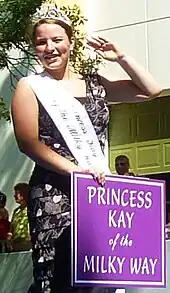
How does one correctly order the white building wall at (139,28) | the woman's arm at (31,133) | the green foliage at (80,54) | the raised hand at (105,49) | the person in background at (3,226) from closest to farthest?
the woman's arm at (31,133) < the raised hand at (105,49) < the green foliage at (80,54) < the person in background at (3,226) < the white building wall at (139,28)

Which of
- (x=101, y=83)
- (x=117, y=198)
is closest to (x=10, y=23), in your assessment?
(x=101, y=83)

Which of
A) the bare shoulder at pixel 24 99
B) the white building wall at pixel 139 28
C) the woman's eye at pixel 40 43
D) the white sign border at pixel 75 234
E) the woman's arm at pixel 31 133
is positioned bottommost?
the white sign border at pixel 75 234

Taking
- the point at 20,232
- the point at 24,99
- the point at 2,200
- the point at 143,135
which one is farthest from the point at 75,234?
the point at 143,135

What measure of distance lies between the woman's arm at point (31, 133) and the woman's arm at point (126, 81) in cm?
45

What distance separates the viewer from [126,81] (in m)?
4.25

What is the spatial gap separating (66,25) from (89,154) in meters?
0.63

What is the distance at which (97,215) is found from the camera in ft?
12.2

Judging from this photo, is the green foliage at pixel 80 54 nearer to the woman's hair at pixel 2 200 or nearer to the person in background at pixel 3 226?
the person in background at pixel 3 226

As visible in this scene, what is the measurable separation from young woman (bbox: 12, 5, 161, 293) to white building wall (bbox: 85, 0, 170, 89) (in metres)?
4.95

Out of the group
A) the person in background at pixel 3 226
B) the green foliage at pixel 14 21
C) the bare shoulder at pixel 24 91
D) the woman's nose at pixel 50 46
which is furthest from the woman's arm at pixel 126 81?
the person in background at pixel 3 226

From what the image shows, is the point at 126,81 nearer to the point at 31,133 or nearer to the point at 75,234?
the point at 31,133

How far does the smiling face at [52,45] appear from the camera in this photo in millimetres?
4004

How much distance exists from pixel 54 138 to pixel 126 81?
1.75 ft

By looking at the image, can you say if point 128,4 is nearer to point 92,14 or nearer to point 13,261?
point 92,14
